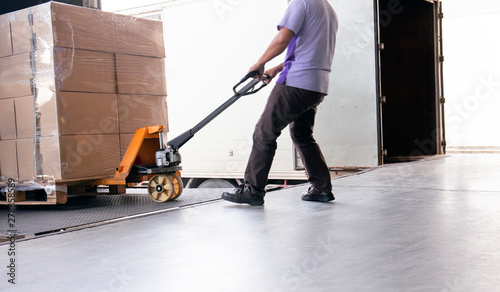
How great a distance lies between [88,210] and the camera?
15.4 feet

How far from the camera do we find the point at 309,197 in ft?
14.9

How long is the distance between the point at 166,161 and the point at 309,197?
1289 millimetres

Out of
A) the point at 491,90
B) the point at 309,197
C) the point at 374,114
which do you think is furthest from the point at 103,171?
the point at 491,90

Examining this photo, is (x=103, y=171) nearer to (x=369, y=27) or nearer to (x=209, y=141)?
(x=209, y=141)

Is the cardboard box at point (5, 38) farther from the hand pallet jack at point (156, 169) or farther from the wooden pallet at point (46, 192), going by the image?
the hand pallet jack at point (156, 169)

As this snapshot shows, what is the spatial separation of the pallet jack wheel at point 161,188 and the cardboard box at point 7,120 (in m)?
1.30

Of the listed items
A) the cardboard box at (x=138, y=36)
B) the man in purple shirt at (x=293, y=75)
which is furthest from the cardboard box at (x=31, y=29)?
the man in purple shirt at (x=293, y=75)

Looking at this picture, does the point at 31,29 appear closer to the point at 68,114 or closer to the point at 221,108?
the point at 68,114

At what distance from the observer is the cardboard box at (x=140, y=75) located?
5184 millimetres

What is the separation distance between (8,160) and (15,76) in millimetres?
750

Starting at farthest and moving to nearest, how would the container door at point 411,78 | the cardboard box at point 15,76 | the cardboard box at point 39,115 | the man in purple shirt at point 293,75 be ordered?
the container door at point 411,78
the cardboard box at point 15,76
the cardboard box at point 39,115
the man in purple shirt at point 293,75

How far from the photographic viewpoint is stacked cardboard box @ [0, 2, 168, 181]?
465 centimetres

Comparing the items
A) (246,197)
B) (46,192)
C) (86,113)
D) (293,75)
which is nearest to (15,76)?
(86,113)

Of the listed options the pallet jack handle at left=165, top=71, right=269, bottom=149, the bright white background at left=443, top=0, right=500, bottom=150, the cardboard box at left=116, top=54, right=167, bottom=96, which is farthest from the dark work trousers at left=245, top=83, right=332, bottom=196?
the bright white background at left=443, top=0, right=500, bottom=150
